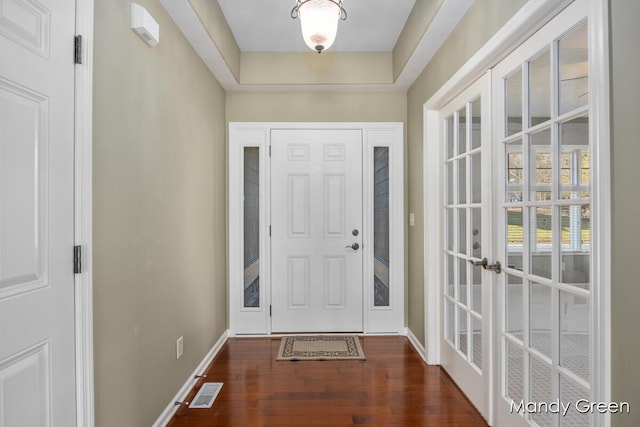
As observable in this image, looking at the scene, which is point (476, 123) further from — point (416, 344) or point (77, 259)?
point (77, 259)

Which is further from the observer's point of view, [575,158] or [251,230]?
[251,230]

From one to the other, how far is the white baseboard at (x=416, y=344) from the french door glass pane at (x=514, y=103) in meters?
1.94

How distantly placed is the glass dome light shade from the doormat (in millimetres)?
2429

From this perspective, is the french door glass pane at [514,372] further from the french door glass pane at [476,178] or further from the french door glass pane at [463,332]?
the french door glass pane at [476,178]

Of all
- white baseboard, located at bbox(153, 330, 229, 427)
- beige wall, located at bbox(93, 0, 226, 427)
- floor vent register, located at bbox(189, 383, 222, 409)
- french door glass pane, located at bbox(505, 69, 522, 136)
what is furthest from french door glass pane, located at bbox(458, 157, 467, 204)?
white baseboard, located at bbox(153, 330, 229, 427)

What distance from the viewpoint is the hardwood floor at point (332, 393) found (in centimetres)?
223

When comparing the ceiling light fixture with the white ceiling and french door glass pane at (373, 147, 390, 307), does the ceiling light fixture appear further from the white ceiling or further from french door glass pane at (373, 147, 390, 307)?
french door glass pane at (373, 147, 390, 307)

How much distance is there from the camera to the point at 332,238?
374 cm

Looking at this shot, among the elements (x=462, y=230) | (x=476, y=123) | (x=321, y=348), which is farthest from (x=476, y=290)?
(x=321, y=348)

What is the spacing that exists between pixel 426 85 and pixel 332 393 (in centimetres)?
247

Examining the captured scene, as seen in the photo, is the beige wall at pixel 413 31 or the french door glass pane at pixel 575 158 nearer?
the french door glass pane at pixel 575 158

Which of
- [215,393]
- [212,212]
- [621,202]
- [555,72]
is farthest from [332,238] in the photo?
[621,202]

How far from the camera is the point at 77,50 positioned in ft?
4.58

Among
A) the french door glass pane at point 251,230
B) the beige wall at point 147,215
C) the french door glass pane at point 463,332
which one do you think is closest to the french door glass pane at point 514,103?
the french door glass pane at point 463,332
